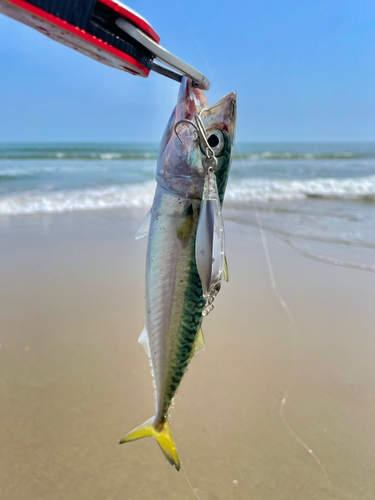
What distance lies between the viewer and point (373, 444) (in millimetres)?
2330

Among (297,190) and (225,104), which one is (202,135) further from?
(297,190)

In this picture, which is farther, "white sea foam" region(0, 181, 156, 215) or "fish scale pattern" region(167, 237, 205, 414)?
"white sea foam" region(0, 181, 156, 215)

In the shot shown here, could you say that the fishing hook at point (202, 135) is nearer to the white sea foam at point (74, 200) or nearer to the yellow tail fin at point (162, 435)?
the yellow tail fin at point (162, 435)

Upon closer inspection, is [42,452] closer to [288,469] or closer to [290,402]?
[288,469]

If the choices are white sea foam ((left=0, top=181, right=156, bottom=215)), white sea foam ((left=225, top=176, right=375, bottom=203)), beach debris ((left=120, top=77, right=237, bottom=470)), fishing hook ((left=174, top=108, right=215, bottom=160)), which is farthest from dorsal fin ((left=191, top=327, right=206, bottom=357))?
white sea foam ((left=225, top=176, right=375, bottom=203))

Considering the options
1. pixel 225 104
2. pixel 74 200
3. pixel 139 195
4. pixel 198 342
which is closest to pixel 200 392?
pixel 198 342

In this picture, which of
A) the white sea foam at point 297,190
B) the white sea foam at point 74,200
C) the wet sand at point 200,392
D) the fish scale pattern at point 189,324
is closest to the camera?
the fish scale pattern at point 189,324

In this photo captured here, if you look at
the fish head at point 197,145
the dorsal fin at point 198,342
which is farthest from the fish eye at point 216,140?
the dorsal fin at point 198,342

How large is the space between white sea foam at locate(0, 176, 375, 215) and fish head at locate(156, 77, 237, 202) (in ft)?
21.5

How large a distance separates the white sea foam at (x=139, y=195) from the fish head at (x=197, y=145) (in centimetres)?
656

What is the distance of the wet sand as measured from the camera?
207 centimetres

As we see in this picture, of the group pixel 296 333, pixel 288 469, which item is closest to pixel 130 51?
pixel 288 469

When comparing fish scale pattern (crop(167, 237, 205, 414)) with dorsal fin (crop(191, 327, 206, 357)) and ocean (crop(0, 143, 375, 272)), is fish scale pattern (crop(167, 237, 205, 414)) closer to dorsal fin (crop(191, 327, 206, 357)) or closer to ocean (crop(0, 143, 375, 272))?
dorsal fin (crop(191, 327, 206, 357))

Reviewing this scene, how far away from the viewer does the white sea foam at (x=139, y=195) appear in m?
7.93
